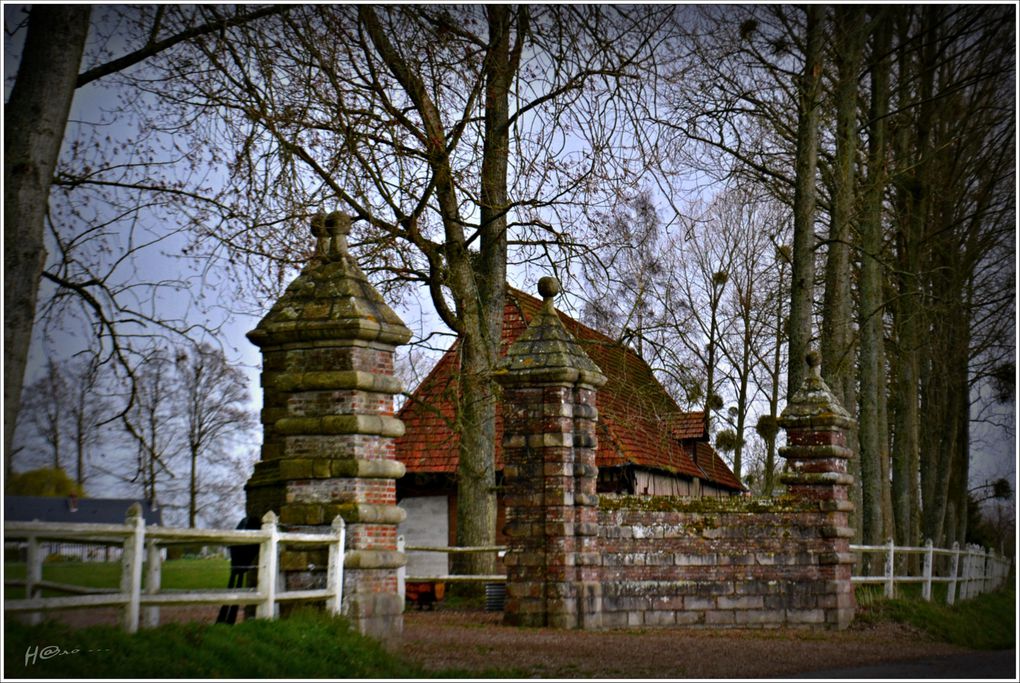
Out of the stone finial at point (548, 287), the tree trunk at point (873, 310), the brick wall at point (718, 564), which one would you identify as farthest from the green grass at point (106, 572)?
the tree trunk at point (873, 310)

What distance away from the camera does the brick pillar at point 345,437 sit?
11.0 meters

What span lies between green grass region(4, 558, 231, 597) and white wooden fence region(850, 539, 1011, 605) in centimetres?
973

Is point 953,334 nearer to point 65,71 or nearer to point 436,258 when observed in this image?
point 436,258

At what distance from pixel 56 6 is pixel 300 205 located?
4720mm

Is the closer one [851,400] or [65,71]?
[65,71]

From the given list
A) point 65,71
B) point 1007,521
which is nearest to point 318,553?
point 65,71

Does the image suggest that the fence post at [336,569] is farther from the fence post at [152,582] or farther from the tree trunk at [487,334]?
the tree trunk at [487,334]

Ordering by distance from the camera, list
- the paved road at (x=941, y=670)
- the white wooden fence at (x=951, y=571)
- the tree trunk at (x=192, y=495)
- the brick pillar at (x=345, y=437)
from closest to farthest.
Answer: the paved road at (x=941, y=670), the brick pillar at (x=345, y=437), the tree trunk at (x=192, y=495), the white wooden fence at (x=951, y=571)

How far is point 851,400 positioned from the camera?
76.5 feet

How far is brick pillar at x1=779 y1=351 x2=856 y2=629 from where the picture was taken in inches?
623

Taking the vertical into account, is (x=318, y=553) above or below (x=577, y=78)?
below

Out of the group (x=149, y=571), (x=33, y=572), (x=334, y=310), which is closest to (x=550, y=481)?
(x=334, y=310)

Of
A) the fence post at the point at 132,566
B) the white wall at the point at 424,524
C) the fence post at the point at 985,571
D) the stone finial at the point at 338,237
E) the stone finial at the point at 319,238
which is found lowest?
the fence post at the point at 985,571

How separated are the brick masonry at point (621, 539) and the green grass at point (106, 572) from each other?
4299 millimetres
